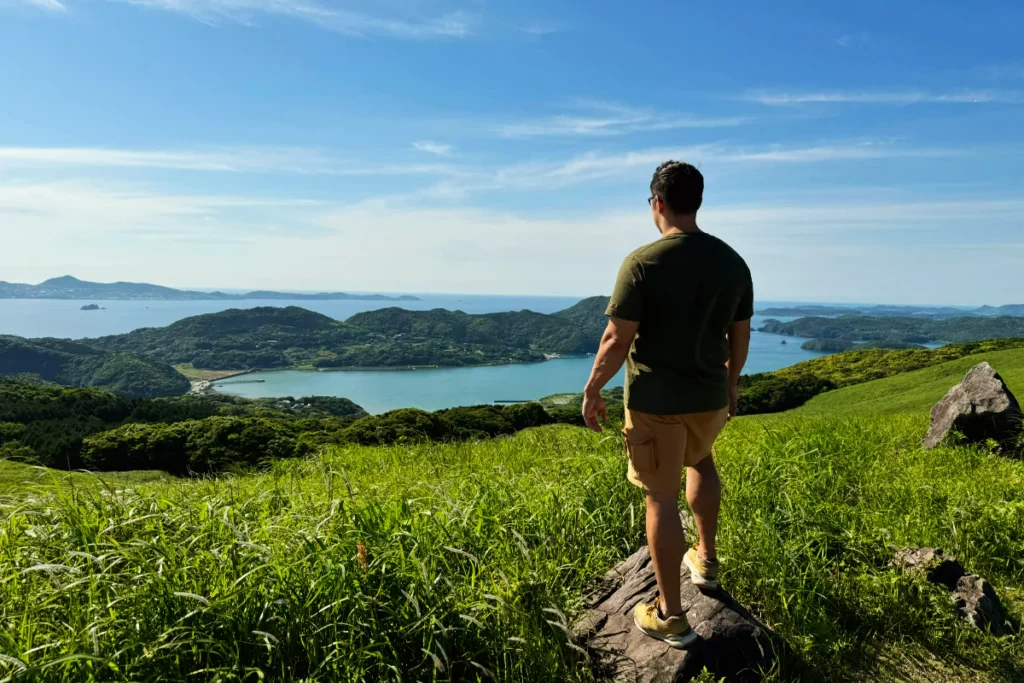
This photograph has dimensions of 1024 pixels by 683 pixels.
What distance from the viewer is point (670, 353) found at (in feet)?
8.42

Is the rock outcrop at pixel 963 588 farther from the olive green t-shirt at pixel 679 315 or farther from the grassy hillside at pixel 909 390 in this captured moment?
the grassy hillside at pixel 909 390

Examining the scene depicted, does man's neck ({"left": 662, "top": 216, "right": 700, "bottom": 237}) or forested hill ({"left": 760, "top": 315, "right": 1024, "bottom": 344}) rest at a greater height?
man's neck ({"left": 662, "top": 216, "right": 700, "bottom": 237})

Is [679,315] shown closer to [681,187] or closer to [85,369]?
[681,187]

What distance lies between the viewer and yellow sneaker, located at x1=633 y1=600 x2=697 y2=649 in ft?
8.71

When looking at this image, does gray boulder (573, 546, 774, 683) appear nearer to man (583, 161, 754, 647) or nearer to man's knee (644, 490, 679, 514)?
man (583, 161, 754, 647)

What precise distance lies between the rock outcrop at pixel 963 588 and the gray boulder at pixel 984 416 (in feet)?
13.6

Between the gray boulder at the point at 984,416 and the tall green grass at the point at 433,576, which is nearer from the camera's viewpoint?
the tall green grass at the point at 433,576

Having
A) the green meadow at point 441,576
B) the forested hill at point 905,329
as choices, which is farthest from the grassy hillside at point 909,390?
the forested hill at point 905,329

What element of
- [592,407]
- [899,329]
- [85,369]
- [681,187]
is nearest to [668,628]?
[592,407]

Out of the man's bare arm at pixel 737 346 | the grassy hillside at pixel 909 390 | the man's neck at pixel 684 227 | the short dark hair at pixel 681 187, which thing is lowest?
the grassy hillside at pixel 909 390

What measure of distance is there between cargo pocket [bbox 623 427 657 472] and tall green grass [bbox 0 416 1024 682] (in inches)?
32.5

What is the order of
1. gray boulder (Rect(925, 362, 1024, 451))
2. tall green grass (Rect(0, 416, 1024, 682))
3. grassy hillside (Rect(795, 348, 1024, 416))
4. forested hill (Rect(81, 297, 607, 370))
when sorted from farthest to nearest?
forested hill (Rect(81, 297, 607, 370)) → grassy hillside (Rect(795, 348, 1024, 416)) → gray boulder (Rect(925, 362, 1024, 451)) → tall green grass (Rect(0, 416, 1024, 682))

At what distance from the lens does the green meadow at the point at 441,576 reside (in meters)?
2.34

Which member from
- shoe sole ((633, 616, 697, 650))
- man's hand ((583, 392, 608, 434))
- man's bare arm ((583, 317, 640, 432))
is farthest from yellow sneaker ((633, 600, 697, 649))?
man's bare arm ((583, 317, 640, 432))
